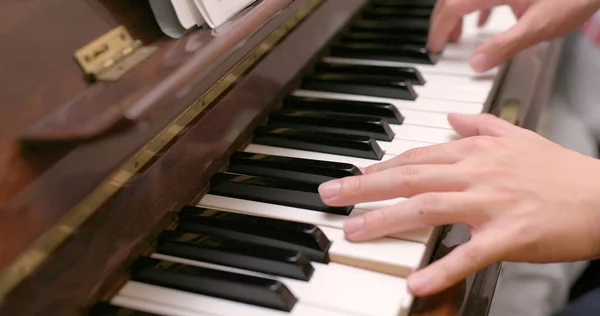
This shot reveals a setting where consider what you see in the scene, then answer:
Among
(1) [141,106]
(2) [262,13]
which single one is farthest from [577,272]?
(1) [141,106]

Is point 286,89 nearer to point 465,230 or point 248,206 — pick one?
point 248,206

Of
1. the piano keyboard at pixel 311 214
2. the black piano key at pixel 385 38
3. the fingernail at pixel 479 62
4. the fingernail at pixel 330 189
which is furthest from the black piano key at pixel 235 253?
the black piano key at pixel 385 38

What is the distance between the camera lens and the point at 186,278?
77cm

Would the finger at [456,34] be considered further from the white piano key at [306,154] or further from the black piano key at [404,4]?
the white piano key at [306,154]

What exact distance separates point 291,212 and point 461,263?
0.27 m

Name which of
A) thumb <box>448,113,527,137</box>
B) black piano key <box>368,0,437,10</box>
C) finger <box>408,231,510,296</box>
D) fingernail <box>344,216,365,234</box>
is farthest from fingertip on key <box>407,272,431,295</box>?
black piano key <box>368,0,437,10</box>

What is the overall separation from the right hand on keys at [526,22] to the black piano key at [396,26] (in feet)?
0.53

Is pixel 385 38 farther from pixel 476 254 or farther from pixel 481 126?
pixel 476 254

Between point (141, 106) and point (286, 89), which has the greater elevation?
point (141, 106)

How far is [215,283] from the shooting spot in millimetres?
755

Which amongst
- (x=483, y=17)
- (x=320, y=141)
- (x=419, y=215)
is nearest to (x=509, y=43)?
(x=483, y=17)

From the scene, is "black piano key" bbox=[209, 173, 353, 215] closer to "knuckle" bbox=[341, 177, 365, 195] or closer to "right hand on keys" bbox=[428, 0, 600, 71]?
"knuckle" bbox=[341, 177, 365, 195]

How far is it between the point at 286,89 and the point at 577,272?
0.81m

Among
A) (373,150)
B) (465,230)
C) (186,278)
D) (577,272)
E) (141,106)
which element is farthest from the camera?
(577,272)
